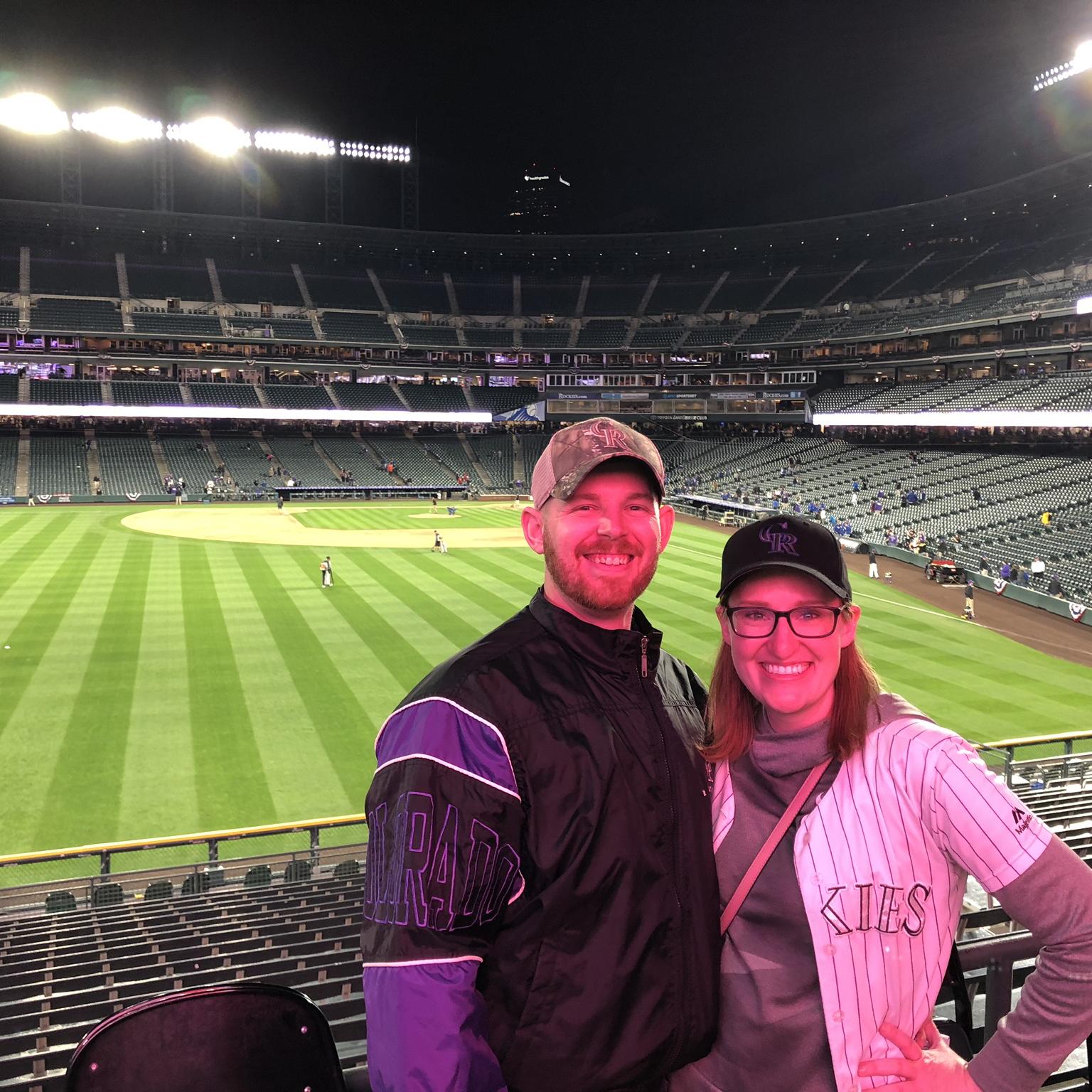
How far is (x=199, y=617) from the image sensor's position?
94.5ft

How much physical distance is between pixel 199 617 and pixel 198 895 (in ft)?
62.3

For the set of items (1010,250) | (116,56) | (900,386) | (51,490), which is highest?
(116,56)

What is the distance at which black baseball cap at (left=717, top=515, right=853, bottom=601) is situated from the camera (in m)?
3.02

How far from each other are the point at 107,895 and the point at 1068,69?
76740 millimetres

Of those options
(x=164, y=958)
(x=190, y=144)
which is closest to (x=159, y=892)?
(x=164, y=958)

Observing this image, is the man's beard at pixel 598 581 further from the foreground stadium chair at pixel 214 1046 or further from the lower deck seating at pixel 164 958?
the lower deck seating at pixel 164 958

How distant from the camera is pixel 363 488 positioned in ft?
250

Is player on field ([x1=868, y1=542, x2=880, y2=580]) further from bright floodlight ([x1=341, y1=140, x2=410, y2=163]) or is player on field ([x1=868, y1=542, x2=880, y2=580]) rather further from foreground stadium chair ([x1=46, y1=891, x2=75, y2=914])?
bright floodlight ([x1=341, y1=140, x2=410, y2=163])

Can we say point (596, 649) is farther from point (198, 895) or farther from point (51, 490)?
point (51, 490)

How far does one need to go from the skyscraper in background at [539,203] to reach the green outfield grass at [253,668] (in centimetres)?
8743

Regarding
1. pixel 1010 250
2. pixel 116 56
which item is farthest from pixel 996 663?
pixel 116 56

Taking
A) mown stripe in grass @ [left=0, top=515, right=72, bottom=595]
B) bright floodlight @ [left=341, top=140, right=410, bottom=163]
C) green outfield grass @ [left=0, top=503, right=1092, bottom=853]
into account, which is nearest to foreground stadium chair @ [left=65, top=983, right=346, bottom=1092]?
green outfield grass @ [left=0, top=503, right=1092, bottom=853]

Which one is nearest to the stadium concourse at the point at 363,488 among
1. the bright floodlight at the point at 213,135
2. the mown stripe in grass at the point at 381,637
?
the mown stripe in grass at the point at 381,637

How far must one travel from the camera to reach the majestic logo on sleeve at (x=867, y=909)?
8.68 feet
